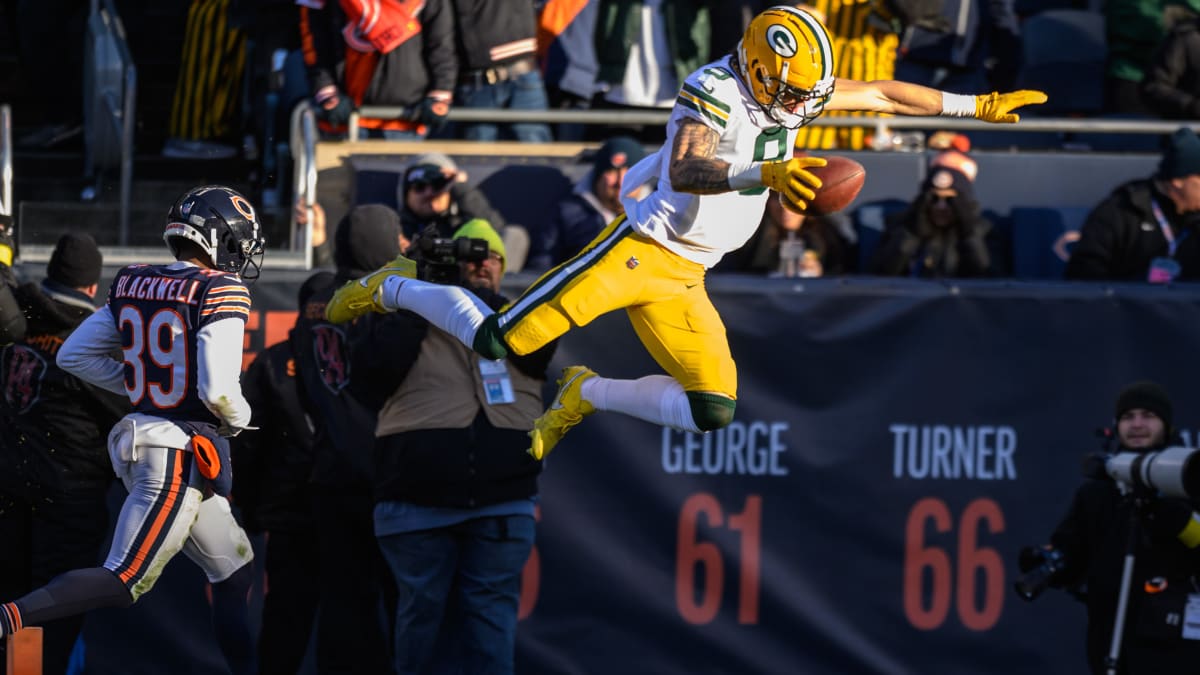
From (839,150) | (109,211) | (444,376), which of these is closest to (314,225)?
(109,211)

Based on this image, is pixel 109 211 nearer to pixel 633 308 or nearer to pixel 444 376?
pixel 444 376

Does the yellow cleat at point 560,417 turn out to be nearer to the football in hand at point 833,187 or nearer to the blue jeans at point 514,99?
the football in hand at point 833,187

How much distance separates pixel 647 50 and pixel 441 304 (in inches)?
157

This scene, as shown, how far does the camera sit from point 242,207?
694 cm

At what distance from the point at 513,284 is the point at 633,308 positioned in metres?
1.99

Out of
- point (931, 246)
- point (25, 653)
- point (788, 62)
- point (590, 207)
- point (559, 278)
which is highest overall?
point (788, 62)

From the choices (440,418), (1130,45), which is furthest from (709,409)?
(1130,45)

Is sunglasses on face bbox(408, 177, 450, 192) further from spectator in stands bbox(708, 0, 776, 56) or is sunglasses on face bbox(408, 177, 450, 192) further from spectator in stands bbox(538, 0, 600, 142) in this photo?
spectator in stands bbox(708, 0, 776, 56)

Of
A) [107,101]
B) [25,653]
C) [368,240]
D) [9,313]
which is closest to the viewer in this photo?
[25,653]

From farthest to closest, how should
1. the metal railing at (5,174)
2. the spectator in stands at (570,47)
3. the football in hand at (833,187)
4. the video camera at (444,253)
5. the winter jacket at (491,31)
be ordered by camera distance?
the spectator in stands at (570,47) → the winter jacket at (491,31) → the metal railing at (5,174) → the video camera at (444,253) → the football in hand at (833,187)

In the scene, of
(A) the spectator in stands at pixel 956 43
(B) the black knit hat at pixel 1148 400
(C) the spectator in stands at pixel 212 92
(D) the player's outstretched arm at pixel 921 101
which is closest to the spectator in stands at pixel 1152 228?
(B) the black knit hat at pixel 1148 400

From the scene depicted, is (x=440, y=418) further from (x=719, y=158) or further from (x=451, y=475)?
(x=719, y=158)

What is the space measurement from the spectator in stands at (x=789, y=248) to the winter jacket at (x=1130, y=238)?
1105mm

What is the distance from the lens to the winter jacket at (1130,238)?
9.07m
